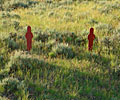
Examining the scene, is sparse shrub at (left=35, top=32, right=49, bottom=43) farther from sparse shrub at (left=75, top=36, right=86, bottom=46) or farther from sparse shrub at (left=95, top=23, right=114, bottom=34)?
sparse shrub at (left=95, top=23, right=114, bottom=34)

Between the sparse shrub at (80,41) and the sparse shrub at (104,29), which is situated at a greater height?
the sparse shrub at (104,29)

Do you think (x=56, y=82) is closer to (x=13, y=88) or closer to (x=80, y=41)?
(x=13, y=88)

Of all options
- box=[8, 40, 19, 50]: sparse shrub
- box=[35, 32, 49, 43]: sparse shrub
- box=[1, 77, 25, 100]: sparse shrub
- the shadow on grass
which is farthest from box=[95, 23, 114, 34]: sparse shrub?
box=[1, 77, 25, 100]: sparse shrub

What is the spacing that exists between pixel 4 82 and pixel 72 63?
8.30 ft

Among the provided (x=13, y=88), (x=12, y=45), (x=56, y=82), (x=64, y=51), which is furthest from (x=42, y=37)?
(x=13, y=88)

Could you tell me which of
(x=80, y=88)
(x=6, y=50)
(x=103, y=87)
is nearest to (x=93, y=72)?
(x=103, y=87)

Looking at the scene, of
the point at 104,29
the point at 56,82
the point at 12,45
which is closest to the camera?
the point at 56,82

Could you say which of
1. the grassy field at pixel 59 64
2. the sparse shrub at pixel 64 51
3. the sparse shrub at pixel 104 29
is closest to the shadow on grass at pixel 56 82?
the grassy field at pixel 59 64

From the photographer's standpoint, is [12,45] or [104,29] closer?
[12,45]

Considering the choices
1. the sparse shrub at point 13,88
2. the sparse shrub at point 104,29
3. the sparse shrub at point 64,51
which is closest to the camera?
the sparse shrub at point 13,88

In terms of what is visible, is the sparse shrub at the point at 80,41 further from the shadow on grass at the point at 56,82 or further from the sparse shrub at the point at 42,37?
the shadow on grass at the point at 56,82

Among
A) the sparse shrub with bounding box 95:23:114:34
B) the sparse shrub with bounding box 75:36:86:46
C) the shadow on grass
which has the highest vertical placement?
the sparse shrub with bounding box 95:23:114:34

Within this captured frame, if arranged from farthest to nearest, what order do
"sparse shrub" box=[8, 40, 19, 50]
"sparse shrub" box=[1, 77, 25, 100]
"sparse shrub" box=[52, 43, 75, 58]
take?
"sparse shrub" box=[8, 40, 19, 50] < "sparse shrub" box=[52, 43, 75, 58] < "sparse shrub" box=[1, 77, 25, 100]

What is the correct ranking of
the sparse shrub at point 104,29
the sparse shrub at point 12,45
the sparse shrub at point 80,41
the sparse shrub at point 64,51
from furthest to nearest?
the sparse shrub at point 104,29 → the sparse shrub at point 80,41 → the sparse shrub at point 12,45 → the sparse shrub at point 64,51
